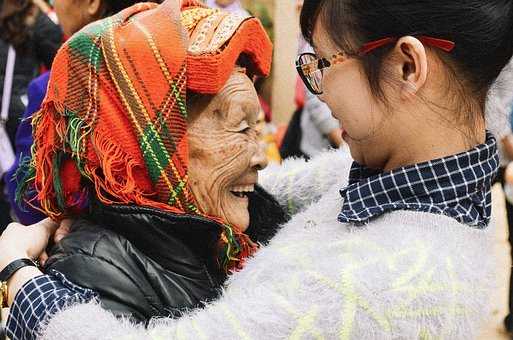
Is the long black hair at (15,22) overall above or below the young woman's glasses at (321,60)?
below

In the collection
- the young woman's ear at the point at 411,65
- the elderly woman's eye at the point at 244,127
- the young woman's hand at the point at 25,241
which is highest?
the young woman's ear at the point at 411,65

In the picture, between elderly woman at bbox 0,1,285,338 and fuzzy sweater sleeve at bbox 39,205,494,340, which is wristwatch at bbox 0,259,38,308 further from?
fuzzy sweater sleeve at bbox 39,205,494,340

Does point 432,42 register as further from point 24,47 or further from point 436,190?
point 24,47

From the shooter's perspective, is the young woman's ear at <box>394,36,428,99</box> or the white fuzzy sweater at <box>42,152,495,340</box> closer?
the white fuzzy sweater at <box>42,152,495,340</box>

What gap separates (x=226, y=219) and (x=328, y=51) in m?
0.61

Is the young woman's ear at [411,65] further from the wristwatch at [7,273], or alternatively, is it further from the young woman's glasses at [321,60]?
the wristwatch at [7,273]

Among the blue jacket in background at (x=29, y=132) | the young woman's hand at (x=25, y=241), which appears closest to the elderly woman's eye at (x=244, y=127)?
the young woman's hand at (x=25, y=241)

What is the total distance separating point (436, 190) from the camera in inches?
60.4

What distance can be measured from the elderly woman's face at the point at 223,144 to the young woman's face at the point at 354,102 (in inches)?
12.5

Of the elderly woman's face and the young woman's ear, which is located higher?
the young woman's ear

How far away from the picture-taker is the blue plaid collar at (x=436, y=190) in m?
1.53

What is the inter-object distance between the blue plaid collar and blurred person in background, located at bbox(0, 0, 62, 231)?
2.70 metres

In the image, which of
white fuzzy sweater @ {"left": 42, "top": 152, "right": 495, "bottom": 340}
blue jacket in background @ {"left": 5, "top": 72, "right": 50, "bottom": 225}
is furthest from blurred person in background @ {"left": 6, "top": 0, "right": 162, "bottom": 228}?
white fuzzy sweater @ {"left": 42, "top": 152, "right": 495, "bottom": 340}

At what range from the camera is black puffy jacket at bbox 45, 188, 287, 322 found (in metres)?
1.63
